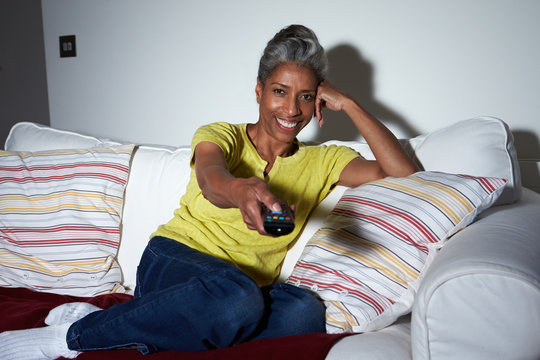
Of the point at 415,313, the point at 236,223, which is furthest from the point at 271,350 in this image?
the point at 236,223

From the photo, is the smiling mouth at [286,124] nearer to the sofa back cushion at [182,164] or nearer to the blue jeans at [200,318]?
the sofa back cushion at [182,164]

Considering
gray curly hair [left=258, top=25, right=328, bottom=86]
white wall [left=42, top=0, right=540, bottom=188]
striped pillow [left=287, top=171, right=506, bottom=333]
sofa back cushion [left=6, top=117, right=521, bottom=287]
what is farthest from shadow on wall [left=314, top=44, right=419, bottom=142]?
striped pillow [left=287, top=171, right=506, bottom=333]

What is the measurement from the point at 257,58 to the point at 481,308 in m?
1.41

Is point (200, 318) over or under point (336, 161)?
under

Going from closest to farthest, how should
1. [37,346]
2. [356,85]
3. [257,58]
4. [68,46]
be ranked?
[37,346], [356,85], [257,58], [68,46]

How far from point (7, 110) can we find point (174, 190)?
1.97 meters

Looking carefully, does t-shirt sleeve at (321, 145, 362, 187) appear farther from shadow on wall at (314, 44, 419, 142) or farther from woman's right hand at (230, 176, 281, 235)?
woman's right hand at (230, 176, 281, 235)

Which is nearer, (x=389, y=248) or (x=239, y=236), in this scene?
(x=389, y=248)

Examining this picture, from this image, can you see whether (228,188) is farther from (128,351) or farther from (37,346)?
(37,346)

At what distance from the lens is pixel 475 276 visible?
2.58 ft

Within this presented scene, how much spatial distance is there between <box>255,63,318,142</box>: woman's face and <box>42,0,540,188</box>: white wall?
1.53 ft

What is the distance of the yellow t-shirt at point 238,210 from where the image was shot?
1.29 meters

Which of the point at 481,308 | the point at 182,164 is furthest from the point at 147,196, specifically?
the point at 481,308

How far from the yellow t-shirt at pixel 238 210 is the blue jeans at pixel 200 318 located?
0.19m
